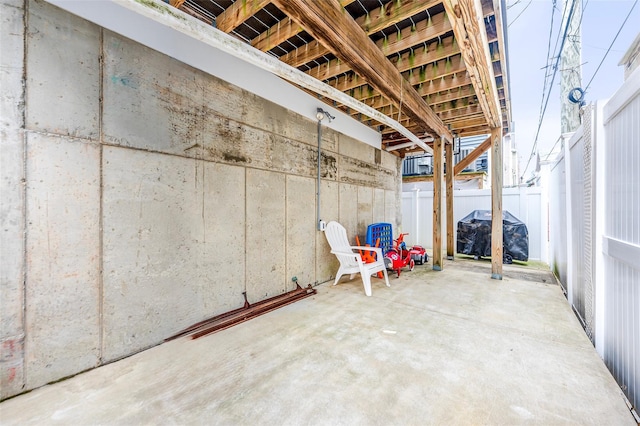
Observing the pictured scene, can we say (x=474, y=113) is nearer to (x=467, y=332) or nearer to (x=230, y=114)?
(x=467, y=332)

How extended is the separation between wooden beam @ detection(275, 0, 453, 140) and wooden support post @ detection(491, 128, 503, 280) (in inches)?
82.4

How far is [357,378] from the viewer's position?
1.68 m

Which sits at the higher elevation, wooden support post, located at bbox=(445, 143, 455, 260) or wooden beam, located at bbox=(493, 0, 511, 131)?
wooden beam, located at bbox=(493, 0, 511, 131)

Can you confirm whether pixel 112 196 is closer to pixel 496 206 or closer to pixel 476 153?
pixel 496 206

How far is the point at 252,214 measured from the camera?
292 centimetres

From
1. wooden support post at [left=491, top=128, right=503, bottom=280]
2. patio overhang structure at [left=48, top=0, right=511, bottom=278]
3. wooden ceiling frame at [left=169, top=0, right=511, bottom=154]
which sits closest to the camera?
patio overhang structure at [left=48, top=0, right=511, bottom=278]

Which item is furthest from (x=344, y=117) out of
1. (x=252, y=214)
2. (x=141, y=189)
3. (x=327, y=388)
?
(x=327, y=388)

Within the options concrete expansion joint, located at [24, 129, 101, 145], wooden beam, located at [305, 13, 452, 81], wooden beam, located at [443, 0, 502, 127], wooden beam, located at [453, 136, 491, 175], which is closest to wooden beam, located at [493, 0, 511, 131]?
wooden beam, located at [443, 0, 502, 127]

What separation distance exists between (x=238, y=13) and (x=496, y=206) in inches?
184

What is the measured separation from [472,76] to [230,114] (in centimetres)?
282

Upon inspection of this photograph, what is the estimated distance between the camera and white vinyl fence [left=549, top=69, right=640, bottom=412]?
1401mm

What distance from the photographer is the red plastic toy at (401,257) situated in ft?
14.7

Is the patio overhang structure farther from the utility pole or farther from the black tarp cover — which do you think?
the black tarp cover

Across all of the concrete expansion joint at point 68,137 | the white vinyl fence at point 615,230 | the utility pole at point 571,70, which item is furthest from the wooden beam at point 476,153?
the concrete expansion joint at point 68,137
